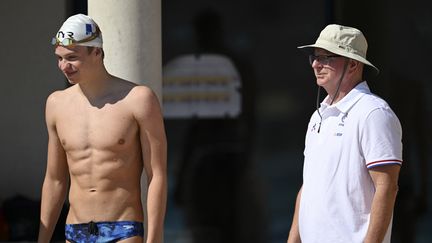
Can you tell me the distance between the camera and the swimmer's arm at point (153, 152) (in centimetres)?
488

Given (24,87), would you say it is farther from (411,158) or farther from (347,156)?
(347,156)

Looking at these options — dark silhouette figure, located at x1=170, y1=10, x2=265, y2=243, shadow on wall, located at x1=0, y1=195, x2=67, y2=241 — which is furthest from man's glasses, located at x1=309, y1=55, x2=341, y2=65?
shadow on wall, located at x1=0, y1=195, x2=67, y2=241

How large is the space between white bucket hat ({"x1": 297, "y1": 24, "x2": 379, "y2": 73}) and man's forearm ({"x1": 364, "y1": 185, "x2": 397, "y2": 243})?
0.58 metres

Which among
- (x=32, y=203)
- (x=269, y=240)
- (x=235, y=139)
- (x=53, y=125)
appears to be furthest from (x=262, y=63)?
(x=53, y=125)

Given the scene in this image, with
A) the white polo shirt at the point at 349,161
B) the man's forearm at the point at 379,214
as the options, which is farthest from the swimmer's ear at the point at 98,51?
the man's forearm at the point at 379,214

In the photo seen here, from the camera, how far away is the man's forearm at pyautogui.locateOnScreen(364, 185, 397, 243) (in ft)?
14.3

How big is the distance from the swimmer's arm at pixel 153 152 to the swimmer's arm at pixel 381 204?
1.03 meters

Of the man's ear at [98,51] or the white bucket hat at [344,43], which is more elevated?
the white bucket hat at [344,43]

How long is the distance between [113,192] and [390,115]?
136 cm

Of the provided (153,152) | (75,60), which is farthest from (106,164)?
(75,60)

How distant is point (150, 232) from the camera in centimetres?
484

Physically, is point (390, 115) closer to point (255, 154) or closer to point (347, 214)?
point (347, 214)

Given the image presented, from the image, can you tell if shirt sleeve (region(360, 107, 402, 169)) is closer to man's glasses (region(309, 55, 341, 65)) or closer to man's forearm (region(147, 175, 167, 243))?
man's glasses (region(309, 55, 341, 65))

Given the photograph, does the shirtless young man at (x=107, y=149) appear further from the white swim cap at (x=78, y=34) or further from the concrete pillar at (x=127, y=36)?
the concrete pillar at (x=127, y=36)
